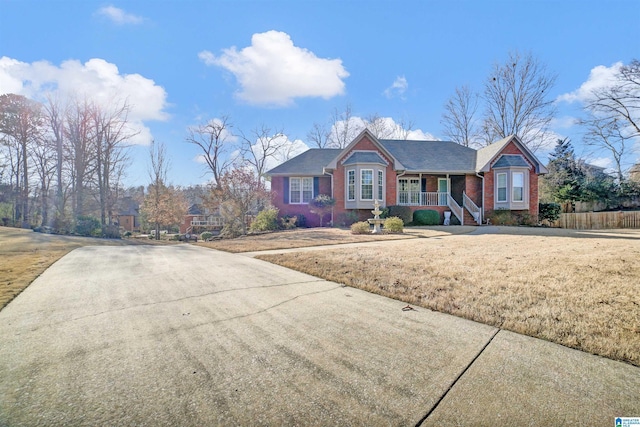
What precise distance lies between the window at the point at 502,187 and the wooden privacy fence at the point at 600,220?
189 inches

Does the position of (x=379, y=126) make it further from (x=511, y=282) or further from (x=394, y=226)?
(x=511, y=282)

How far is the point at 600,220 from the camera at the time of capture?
63.9 ft

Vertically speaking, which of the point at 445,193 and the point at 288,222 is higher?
the point at 445,193

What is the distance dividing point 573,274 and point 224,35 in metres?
11.8

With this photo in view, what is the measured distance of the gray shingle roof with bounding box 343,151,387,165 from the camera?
18.8 meters

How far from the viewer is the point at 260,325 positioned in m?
3.58

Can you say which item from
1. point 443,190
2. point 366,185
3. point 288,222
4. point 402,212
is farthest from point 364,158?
point 443,190

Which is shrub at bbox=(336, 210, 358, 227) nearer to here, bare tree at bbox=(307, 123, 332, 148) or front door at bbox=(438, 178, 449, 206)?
front door at bbox=(438, 178, 449, 206)

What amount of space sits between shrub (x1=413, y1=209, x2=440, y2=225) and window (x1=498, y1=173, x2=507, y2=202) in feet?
14.9

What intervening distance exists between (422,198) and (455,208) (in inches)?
87.3

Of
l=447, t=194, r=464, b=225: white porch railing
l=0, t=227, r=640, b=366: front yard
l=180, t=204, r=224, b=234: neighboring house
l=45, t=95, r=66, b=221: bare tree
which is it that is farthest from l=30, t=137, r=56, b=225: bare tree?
l=447, t=194, r=464, b=225: white porch railing

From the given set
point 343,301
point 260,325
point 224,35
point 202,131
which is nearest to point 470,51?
point 224,35

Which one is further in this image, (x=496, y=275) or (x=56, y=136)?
(x=56, y=136)

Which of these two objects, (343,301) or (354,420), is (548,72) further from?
(354,420)
